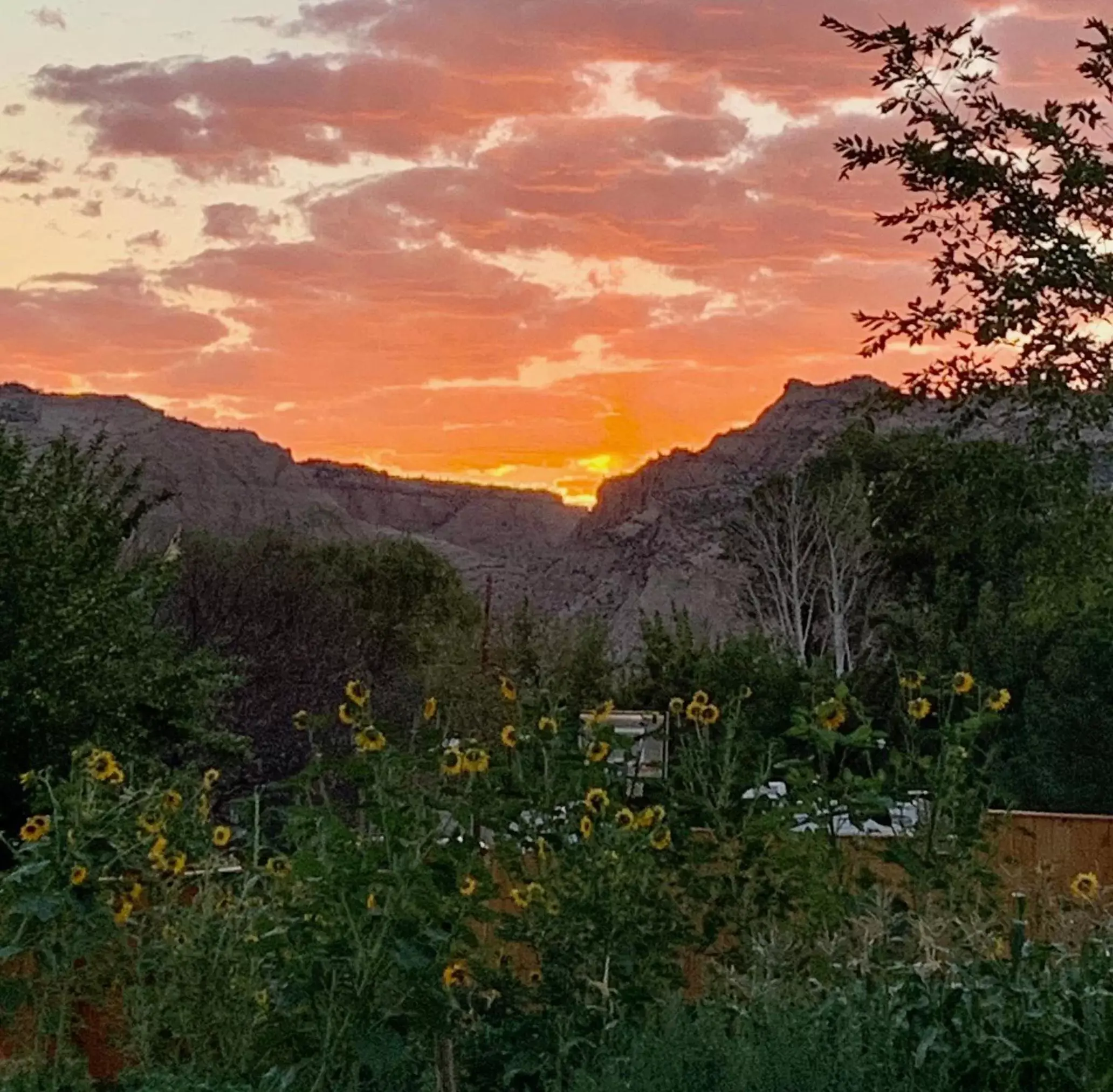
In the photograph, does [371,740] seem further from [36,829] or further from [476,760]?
[36,829]

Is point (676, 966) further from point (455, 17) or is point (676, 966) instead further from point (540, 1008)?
point (455, 17)

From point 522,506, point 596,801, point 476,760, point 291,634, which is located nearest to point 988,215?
point 596,801

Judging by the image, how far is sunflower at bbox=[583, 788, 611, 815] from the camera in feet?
16.0

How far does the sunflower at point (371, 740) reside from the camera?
179 inches

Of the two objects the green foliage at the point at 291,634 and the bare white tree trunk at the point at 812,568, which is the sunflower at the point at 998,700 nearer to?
the green foliage at the point at 291,634

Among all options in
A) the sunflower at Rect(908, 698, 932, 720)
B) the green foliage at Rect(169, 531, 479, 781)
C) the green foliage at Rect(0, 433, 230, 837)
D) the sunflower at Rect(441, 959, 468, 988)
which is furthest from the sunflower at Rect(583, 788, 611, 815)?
the green foliage at Rect(169, 531, 479, 781)

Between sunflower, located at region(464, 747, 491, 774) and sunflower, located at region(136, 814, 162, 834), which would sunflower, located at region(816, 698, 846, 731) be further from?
sunflower, located at region(136, 814, 162, 834)

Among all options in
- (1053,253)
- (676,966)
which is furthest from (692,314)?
(676,966)

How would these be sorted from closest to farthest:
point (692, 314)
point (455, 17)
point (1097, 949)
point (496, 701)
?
point (1097, 949) → point (455, 17) → point (692, 314) → point (496, 701)

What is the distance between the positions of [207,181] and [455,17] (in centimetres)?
291

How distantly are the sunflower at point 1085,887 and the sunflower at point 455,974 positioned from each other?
1718 mm

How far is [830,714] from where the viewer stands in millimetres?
5336

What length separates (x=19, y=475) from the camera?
40.2 ft

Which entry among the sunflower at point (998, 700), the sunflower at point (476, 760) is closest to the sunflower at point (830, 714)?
the sunflower at point (998, 700)
